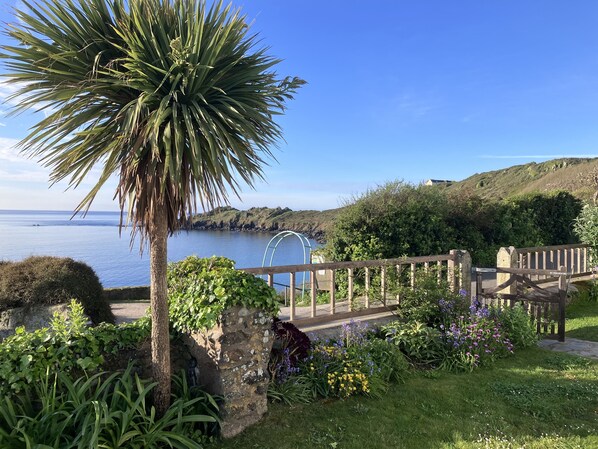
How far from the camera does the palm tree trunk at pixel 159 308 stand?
2.95 m

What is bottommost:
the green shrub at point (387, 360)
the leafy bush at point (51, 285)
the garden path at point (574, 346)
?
the garden path at point (574, 346)

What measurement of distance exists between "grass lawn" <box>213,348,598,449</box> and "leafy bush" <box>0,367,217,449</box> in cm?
46

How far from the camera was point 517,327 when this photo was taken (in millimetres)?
6008

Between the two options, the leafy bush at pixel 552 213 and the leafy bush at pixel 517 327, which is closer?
the leafy bush at pixel 517 327

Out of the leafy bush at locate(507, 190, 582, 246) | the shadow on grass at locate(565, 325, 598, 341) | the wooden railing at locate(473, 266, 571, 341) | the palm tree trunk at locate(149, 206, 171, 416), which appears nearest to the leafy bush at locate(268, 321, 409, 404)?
the palm tree trunk at locate(149, 206, 171, 416)

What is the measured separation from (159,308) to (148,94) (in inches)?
66.9

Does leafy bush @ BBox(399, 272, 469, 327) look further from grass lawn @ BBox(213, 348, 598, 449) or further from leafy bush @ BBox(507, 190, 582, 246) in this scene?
leafy bush @ BBox(507, 190, 582, 246)

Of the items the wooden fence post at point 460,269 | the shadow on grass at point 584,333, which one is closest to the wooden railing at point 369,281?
the wooden fence post at point 460,269

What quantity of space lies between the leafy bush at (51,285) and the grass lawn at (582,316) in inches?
354

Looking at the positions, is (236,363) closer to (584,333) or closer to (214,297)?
(214,297)

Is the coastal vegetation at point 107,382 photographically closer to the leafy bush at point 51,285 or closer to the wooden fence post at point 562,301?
the leafy bush at point 51,285

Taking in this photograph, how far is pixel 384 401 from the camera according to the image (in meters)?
4.07

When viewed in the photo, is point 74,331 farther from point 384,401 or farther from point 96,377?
point 384,401

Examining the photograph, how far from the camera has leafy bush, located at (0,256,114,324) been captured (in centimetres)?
644
